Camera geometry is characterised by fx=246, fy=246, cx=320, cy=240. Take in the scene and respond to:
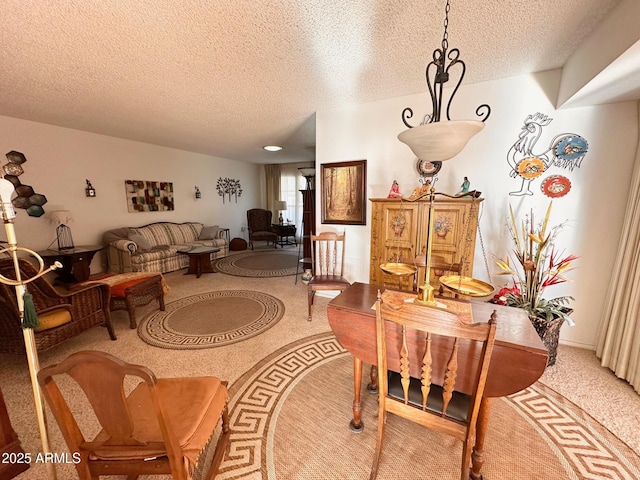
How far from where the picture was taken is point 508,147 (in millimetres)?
2422

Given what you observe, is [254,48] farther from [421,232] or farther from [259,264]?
[259,264]

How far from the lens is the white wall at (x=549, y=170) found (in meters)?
2.10

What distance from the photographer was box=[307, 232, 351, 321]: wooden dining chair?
9.29 ft

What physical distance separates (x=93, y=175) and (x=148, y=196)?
95cm

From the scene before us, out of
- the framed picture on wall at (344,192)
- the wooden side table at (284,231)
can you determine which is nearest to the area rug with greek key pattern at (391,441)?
the framed picture on wall at (344,192)

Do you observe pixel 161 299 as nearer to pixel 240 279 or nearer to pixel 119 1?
pixel 240 279

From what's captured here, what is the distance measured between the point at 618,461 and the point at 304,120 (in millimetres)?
4172

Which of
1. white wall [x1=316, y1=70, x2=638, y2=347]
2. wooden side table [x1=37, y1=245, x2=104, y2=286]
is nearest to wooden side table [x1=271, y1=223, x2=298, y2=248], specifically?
wooden side table [x1=37, y1=245, x2=104, y2=286]

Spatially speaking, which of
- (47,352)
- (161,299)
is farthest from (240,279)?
(47,352)

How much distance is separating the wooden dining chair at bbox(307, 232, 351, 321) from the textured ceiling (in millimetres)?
1658

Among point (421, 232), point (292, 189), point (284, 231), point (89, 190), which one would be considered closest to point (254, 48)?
point (421, 232)

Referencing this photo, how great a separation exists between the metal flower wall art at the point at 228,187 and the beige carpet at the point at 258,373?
170 inches

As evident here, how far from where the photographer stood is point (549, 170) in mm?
2297

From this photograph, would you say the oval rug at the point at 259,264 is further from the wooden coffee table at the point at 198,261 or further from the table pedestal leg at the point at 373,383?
the table pedestal leg at the point at 373,383
